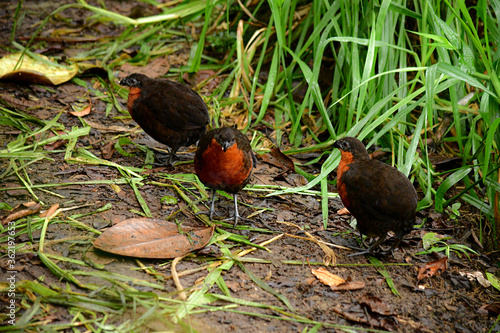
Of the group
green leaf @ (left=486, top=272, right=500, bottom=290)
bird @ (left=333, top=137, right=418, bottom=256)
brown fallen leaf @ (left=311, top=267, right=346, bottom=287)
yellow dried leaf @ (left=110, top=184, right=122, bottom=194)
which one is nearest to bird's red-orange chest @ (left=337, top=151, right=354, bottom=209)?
bird @ (left=333, top=137, right=418, bottom=256)

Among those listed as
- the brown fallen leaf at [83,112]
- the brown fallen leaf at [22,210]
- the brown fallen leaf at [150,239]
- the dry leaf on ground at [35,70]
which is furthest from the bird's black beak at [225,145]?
the dry leaf on ground at [35,70]

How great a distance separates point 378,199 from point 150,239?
1.57 metres

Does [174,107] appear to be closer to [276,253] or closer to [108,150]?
[108,150]

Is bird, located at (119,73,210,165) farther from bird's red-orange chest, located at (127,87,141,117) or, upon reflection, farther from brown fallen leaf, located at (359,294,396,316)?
brown fallen leaf, located at (359,294,396,316)

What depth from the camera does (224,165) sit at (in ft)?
12.0

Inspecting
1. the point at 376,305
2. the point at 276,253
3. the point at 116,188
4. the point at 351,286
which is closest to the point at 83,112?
the point at 116,188

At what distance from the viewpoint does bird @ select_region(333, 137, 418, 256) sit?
336 centimetres

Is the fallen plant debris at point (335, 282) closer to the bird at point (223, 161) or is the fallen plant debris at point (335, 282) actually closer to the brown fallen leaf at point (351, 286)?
the brown fallen leaf at point (351, 286)

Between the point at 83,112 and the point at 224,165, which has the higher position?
the point at 224,165

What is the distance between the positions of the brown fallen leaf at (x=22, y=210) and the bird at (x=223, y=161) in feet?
3.92

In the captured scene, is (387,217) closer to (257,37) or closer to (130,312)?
(130,312)

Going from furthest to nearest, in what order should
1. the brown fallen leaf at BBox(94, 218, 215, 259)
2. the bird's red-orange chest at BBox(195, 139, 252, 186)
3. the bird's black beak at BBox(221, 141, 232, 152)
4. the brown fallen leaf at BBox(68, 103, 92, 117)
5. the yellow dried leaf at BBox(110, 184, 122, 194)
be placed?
the brown fallen leaf at BBox(68, 103, 92, 117)
the yellow dried leaf at BBox(110, 184, 122, 194)
the bird's red-orange chest at BBox(195, 139, 252, 186)
the bird's black beak at BBox(221, 141, 232, 152)
the brown fallen leaf at BBox(94, 218, 215, 259)

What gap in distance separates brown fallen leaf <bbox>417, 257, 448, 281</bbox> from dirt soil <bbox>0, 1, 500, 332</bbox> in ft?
0.10

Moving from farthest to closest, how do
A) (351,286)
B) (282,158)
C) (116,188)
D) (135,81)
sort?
(135,81)
(282,158)
(116,188)
(351,286)
